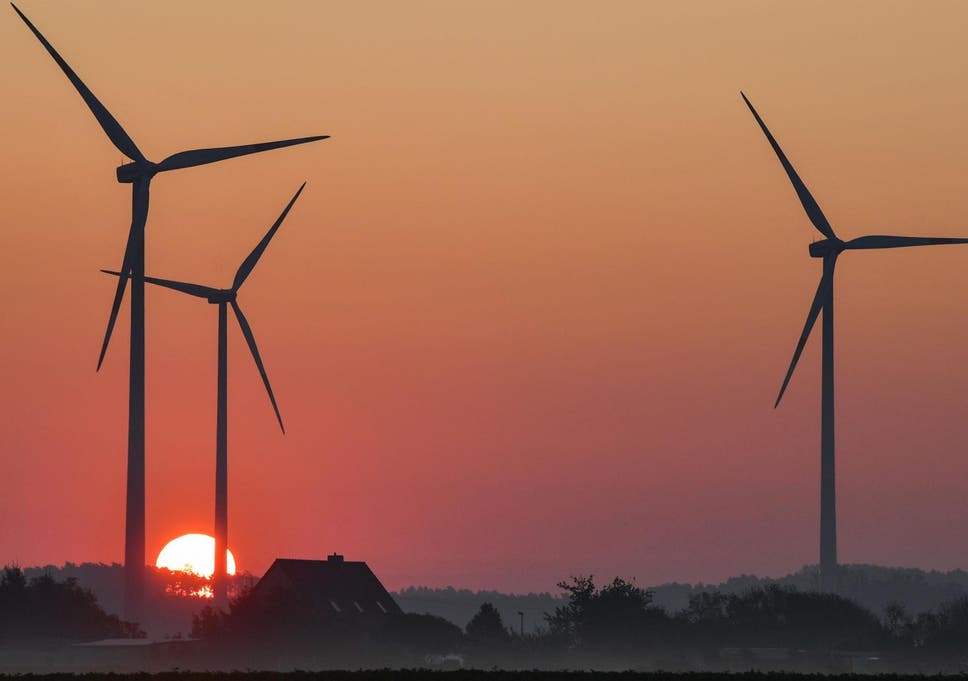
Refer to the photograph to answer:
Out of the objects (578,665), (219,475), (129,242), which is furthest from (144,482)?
(578,665)

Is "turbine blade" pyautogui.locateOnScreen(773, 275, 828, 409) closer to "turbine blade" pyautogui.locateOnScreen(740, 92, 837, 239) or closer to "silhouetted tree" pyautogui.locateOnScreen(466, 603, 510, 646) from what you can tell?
"turbine blade" pyautogui.locateOnScreen(740, 92, 837, 239)

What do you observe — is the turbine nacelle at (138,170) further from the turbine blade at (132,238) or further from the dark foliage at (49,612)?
the dark foliage at (49,612)

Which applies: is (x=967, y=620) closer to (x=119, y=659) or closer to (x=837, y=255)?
(x=837, y=255)

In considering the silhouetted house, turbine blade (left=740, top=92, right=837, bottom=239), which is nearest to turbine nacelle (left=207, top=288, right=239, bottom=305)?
the silhouetted house

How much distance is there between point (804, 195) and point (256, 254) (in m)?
38.8

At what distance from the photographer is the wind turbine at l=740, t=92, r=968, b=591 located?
5108 inches

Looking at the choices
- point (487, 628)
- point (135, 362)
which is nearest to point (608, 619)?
point (487, 628)

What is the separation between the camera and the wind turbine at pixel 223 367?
141000 millimetres

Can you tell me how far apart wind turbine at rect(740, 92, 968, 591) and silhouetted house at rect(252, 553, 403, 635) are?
135ft

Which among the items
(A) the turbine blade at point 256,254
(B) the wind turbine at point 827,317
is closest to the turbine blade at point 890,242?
(B) the wind turbine at point 827,317

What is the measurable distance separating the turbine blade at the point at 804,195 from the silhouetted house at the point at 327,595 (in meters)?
49.1

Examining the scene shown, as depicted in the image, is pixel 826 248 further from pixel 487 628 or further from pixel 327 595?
pixel 327 595

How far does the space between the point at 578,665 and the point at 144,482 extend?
1523 inches

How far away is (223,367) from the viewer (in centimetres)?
14212
